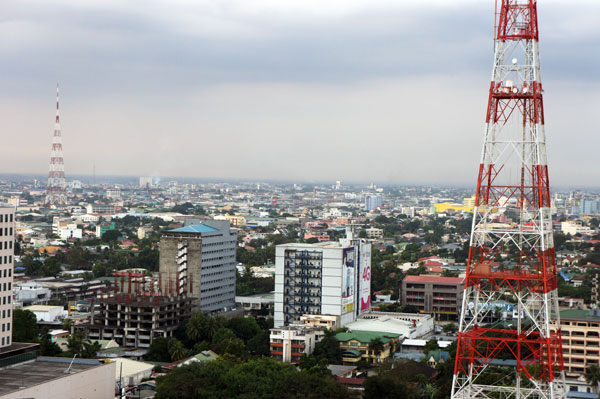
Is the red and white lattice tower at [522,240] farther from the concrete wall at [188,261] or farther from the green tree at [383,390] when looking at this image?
the concrete wall at [188,261]

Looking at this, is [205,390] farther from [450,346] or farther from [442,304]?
[442,304]

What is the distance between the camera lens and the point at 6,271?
27.3 meters

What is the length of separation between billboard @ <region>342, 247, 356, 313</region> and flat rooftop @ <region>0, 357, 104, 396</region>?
18437 mm

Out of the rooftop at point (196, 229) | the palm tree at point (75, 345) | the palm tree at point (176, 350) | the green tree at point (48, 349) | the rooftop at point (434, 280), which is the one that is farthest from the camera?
the rooftop at point (434, 280)

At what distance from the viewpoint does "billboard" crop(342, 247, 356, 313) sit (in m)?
43.4

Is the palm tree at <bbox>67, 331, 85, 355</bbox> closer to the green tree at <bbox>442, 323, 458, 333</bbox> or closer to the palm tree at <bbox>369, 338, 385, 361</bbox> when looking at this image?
the palm tree at <bbox>369, 338, 385, 361</bbox>

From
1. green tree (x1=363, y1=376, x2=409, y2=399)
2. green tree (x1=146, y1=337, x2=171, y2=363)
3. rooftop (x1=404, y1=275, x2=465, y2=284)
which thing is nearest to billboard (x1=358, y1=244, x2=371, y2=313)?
rooftop (x1=404, y1=275, x2=465, y2=284)

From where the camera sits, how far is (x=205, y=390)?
26.0 metres

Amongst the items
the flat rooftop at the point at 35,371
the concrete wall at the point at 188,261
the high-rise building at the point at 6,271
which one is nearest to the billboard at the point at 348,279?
the concrete wall at the point at 188,261

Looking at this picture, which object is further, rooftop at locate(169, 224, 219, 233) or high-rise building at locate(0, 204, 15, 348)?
rooftop at locate(169, 224, 219, 233)

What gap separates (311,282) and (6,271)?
61.4 feet

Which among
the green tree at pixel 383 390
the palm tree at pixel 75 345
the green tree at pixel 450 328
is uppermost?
the green tree at pixel 383 390

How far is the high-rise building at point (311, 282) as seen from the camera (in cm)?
4306

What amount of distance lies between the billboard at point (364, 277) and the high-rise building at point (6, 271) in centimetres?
2234
